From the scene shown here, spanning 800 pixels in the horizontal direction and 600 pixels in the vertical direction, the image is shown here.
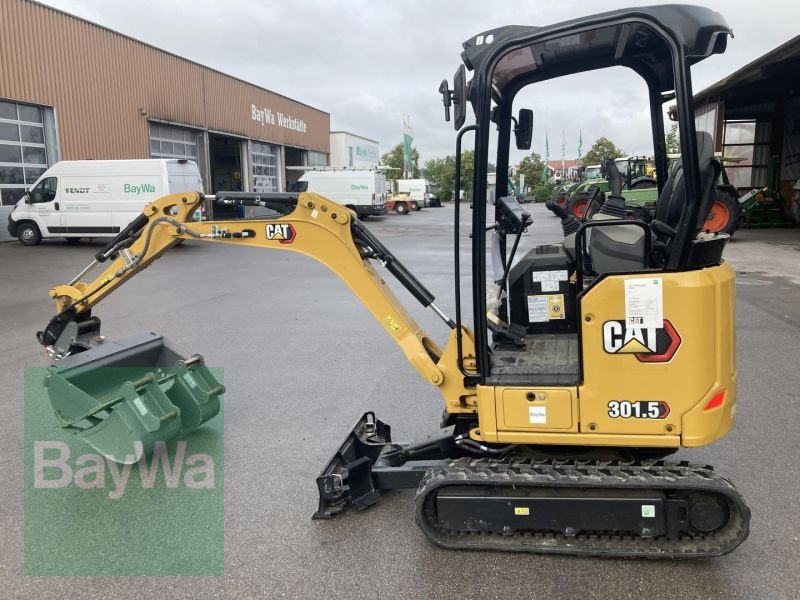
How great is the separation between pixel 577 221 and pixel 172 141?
87.8ft

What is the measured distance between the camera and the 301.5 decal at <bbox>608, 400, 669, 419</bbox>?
10.2 ft

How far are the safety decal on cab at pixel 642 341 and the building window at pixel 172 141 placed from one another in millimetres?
24979

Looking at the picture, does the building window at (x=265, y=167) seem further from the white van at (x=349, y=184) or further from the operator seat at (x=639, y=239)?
the operator seat at (x=639, y=239)

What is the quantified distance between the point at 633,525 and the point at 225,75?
31535mm

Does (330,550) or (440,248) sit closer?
(330,550)

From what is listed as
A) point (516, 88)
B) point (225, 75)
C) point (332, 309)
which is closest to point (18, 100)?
point (225, 75)

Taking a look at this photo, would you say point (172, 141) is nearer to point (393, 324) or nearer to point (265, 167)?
point (265, 167)

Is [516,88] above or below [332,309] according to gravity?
above

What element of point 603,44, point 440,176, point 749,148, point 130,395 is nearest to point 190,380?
point 130,395

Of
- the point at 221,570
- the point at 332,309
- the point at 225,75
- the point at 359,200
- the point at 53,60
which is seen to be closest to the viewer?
the point at 221,570

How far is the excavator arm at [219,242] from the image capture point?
12.5 feet

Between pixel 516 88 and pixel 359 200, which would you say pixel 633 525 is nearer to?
pixel 516 88

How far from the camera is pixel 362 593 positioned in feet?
10.1

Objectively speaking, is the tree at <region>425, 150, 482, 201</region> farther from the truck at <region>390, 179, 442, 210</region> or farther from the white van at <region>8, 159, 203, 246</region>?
the white van at <region>8, 159, 203, 246</region>
